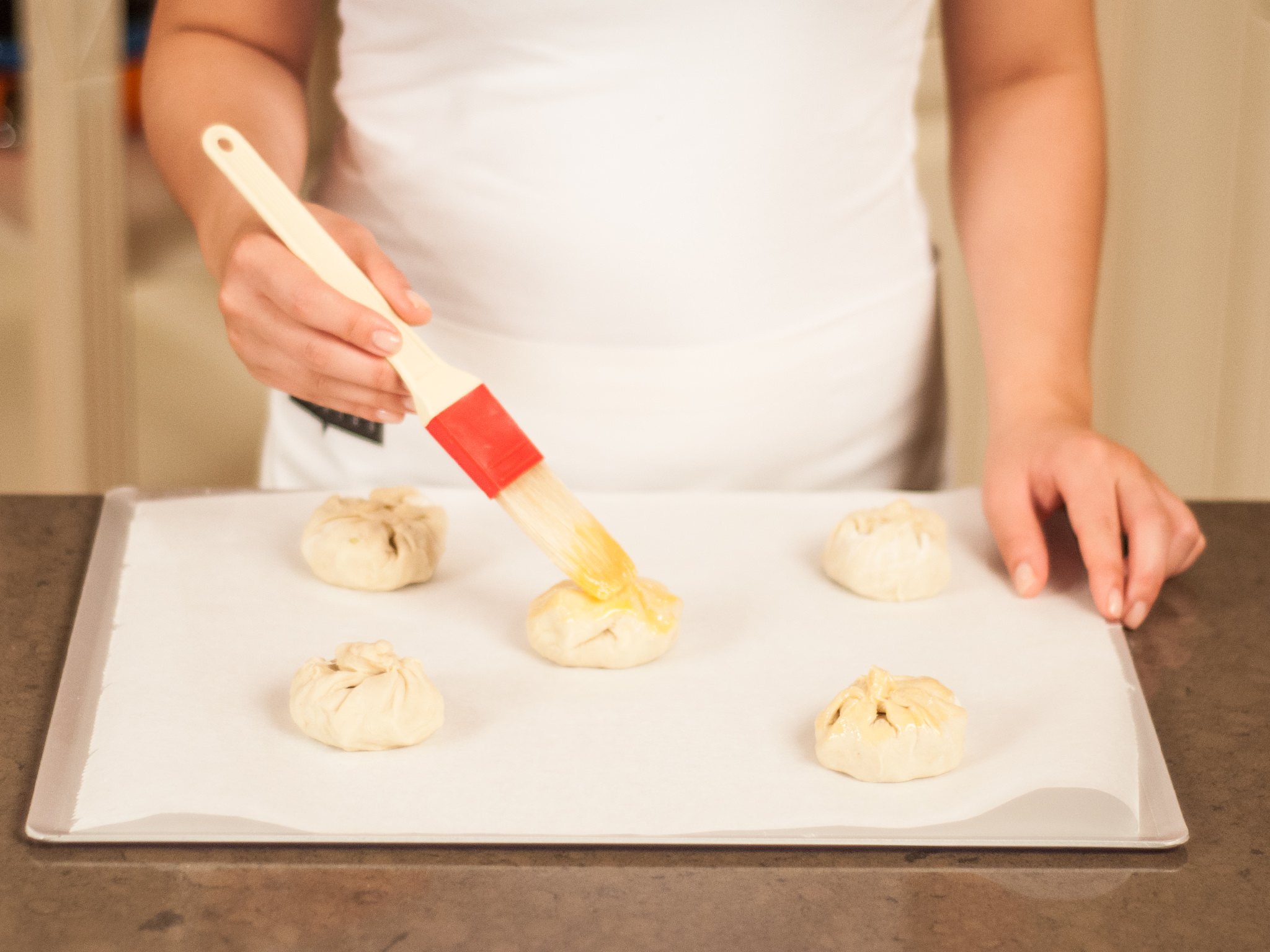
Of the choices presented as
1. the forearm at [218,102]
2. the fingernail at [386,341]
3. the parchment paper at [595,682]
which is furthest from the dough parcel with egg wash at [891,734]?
the forearm at [218,102]

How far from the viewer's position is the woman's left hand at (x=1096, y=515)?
983mm

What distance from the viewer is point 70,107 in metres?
2.11

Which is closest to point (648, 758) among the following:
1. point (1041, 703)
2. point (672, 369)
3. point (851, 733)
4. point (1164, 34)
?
point (851, 733)

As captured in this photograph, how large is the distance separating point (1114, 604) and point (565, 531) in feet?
Answer: 1.38

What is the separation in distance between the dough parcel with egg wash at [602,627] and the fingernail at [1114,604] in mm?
→ 332

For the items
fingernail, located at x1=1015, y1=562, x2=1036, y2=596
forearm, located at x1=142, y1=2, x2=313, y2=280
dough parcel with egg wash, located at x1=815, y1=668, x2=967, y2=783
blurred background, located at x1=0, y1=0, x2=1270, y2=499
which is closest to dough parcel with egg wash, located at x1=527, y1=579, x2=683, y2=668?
dough parcel with egg wash, located at x1=815, y1=668, x2=967, y2=783

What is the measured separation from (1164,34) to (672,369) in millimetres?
1571

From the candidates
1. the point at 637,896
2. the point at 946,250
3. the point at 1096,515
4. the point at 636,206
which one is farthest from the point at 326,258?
the point at 946,250

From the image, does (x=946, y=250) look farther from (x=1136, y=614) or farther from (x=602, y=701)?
(x=602, y=701)

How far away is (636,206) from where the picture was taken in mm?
1200

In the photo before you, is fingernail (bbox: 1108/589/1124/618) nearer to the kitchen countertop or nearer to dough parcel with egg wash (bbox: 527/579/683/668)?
the kitchen countertop

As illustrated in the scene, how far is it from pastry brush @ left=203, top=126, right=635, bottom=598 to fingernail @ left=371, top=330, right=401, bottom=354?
0.01 m

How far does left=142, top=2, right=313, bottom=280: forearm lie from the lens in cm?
108

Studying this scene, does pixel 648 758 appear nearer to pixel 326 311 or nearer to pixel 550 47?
pixel 326 311
